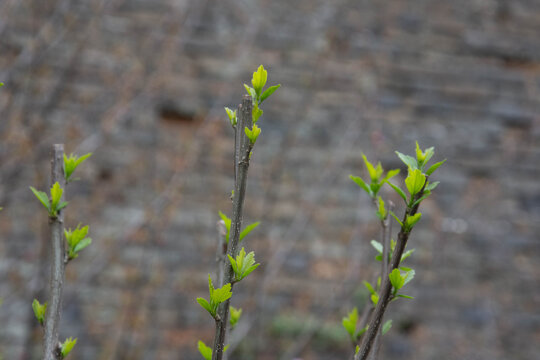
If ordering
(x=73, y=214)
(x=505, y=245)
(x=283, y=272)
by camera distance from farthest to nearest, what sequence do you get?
(x=505, y=245), (x=283, y=272), (x=73, y=214)

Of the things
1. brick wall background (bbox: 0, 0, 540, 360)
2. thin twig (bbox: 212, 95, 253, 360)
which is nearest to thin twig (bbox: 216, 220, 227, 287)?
thin twig (bbox: 212, 95, 253, 360)

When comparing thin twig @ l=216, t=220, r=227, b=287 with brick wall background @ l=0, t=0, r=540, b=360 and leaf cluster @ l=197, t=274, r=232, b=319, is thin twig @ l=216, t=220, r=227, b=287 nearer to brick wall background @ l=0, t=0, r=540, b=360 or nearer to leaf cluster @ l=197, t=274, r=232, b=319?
leaf cluster @ l=197, t=274, r=232, b=319

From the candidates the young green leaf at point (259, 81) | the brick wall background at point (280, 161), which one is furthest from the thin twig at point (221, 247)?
the brick wall background at point (280, 161)

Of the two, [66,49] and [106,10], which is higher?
[106,10]

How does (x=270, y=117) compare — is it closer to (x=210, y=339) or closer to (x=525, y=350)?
(x=210, y=339)

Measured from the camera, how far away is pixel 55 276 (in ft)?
2.71

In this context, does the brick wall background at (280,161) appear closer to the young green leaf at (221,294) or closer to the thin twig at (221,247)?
the thin twig at (221,247)

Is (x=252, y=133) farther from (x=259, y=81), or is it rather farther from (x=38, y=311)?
(x=38, y=311)

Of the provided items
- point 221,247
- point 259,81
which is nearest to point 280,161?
point 221,247

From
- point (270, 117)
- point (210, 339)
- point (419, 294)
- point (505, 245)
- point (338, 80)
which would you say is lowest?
point (210, 339)

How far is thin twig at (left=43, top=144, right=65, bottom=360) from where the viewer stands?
797 millimetres

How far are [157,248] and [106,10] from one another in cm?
125

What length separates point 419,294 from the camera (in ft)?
9.59

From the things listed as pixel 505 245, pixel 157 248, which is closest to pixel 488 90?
pixel 505 245
